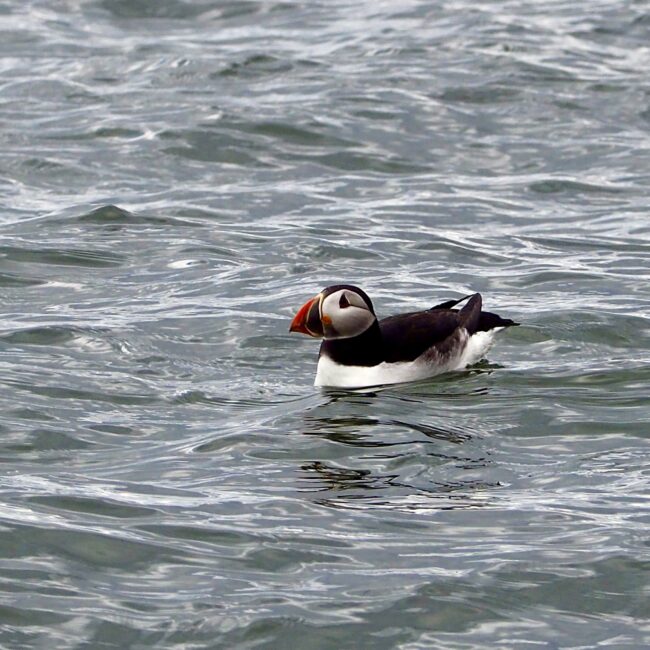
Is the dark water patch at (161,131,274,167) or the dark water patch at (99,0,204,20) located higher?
the dark water patch at (99,0,204,20)

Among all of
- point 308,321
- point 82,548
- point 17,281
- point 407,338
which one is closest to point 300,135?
point 17,281

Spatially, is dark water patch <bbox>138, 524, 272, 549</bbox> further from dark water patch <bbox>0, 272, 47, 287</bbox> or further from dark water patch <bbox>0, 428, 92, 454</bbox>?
dark water patch <bbox>0, 272, 47, 287</bbox>

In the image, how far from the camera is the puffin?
34.1ft

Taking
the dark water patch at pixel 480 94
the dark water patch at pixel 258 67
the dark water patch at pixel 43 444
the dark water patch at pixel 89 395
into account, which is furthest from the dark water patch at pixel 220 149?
the dark water patch at pixel 43 444

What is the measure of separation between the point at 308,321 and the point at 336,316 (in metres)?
A: 0.18

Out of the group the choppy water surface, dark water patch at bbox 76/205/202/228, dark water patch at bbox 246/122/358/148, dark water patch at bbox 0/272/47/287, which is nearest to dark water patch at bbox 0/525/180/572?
the choppy water surface

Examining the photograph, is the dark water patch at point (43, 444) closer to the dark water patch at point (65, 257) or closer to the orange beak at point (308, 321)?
the orange beak at point (308, 321)

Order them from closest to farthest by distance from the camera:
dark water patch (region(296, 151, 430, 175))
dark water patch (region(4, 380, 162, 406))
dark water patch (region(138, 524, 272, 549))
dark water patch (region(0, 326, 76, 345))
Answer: dark water patch (region(138, 524, 272, 549)), dark water patch (region(4, 380, 162, 406)), dark water patch (region(0, 326, 76, 345)), dark water patch (region(296, 151, 430, 175))

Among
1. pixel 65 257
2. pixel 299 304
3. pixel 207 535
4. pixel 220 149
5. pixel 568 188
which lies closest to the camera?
pixel 207 535

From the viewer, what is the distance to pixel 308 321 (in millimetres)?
10414

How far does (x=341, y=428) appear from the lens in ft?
31.1

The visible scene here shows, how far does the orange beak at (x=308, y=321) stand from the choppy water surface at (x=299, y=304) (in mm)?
416

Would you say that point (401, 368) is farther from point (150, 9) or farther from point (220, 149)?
point (150, 9)

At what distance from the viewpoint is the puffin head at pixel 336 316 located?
1043cm
